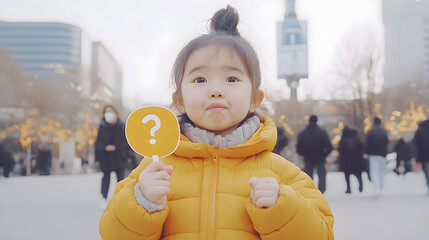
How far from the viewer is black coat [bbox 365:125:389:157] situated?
8.67 metres

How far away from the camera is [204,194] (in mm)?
1680

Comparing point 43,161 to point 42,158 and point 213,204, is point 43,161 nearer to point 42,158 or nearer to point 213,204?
point 42,158

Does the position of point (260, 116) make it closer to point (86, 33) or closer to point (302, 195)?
point (302, 195)

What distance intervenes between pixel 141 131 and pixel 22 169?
24.4m

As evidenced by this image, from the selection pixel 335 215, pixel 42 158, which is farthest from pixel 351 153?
pixel 42 158

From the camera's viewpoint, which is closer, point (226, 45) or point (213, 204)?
point (213, 204)

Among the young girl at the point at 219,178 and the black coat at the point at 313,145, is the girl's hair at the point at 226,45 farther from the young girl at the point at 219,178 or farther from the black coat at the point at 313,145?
the black coat at the point at 313,145

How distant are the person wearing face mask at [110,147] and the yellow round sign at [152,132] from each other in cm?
531

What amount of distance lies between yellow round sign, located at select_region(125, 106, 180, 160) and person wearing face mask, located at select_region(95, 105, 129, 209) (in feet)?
17.4

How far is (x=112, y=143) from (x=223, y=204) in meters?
5.54

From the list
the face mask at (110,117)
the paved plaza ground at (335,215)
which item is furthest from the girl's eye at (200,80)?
the face mask at (110,117)

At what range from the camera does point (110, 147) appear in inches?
271

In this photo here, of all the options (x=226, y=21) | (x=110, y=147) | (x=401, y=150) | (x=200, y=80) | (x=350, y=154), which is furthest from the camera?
(x=401, y=150)

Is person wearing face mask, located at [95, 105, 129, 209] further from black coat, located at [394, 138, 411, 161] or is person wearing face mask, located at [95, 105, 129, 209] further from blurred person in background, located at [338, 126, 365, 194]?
black coat, located at [394, 138, 411, 161]
